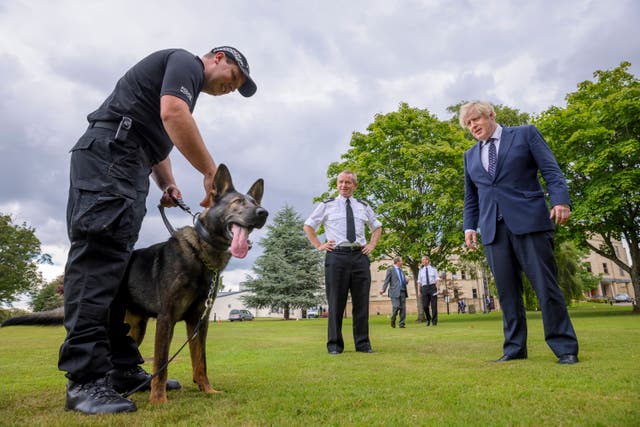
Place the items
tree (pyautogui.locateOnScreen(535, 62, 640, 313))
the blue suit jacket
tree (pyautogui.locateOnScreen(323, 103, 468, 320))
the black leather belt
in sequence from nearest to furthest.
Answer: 1. the blue suit jacket
2. the black leather belt
3. tree (pyautogui.locateOnScreen(535, 62, 640, 313))
4. tree (pyautogui.locateOnScreen(323, 103, 468, 320))

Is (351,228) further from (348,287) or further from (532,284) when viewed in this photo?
(532,284)

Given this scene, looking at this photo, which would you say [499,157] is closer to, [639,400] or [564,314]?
[564,314]

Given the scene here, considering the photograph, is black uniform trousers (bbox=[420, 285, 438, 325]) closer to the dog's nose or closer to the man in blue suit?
the man in blue suit

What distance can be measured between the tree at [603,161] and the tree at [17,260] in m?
41.2

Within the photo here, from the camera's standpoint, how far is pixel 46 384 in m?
3.95

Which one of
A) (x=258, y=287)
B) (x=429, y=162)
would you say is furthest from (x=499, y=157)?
(x=258, y=287)

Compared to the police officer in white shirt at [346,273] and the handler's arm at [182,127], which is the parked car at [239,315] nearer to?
the police officer in white shirt at [346,273]

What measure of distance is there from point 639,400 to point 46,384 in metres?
4.60

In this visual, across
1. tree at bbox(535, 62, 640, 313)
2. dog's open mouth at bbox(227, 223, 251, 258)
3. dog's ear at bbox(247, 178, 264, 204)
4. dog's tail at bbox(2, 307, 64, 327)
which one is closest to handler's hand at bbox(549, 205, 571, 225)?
dog's ear at bbox(247, 178, 264, 204)

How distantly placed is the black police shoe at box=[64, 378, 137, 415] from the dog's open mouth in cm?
113

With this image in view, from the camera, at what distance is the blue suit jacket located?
14.8 feet

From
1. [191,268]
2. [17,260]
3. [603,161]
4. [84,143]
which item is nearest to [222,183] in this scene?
[191,268]

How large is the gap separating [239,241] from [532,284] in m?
3.33

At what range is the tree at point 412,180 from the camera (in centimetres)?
2292
